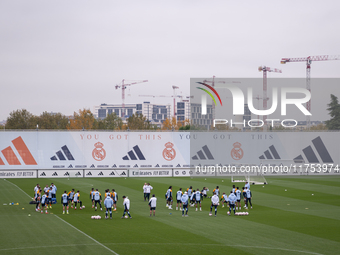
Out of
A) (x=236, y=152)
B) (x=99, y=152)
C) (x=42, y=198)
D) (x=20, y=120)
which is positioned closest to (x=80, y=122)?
(x=20, y=120)

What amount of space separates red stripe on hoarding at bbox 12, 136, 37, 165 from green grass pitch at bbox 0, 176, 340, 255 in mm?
27599

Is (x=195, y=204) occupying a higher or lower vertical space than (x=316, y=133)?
lower

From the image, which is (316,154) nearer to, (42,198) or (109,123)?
(42,198)

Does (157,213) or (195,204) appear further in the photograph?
(195,204)

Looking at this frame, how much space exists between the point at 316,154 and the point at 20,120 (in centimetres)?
8294

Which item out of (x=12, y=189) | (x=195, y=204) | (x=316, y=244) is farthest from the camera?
(x=12, y=189)

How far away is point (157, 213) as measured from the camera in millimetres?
29031

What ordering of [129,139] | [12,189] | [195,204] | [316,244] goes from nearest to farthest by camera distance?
[316,244] → [195,204] → [12,189] → [129,139]

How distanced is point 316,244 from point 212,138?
1980 inches

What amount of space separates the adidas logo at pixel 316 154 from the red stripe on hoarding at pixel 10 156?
46.5 metres

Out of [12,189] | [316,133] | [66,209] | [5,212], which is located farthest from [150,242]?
[316,133]

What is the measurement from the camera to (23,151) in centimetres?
6281

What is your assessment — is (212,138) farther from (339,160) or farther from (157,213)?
(157,213)

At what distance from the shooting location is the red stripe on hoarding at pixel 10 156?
6184 cm
